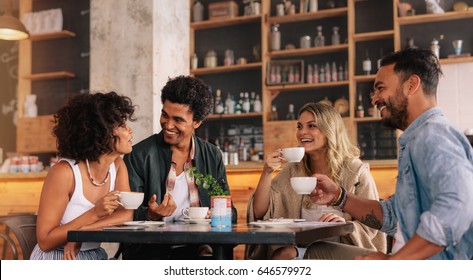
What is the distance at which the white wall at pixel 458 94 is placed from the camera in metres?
6.14

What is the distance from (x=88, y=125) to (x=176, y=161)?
2.05 ft

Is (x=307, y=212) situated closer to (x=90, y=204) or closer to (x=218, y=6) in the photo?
(x=90, y=204)

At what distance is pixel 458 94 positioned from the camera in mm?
A: 6215

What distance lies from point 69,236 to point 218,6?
5493mm

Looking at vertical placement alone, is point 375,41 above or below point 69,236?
above

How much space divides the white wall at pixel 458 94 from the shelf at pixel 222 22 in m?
2.23

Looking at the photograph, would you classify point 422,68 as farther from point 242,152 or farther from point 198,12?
point 198,12

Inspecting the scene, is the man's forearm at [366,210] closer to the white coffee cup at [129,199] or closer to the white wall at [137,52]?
the white coffee cup at [129,199]

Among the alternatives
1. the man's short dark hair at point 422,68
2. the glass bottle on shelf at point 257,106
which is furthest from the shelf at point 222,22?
the man's short dark hair at point 422,68

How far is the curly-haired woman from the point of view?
2.09m

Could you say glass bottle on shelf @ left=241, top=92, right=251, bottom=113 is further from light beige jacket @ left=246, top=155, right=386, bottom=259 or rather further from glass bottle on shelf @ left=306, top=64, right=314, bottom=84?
light beige jacket @ left=246, top=155, right=386, bottom=259
